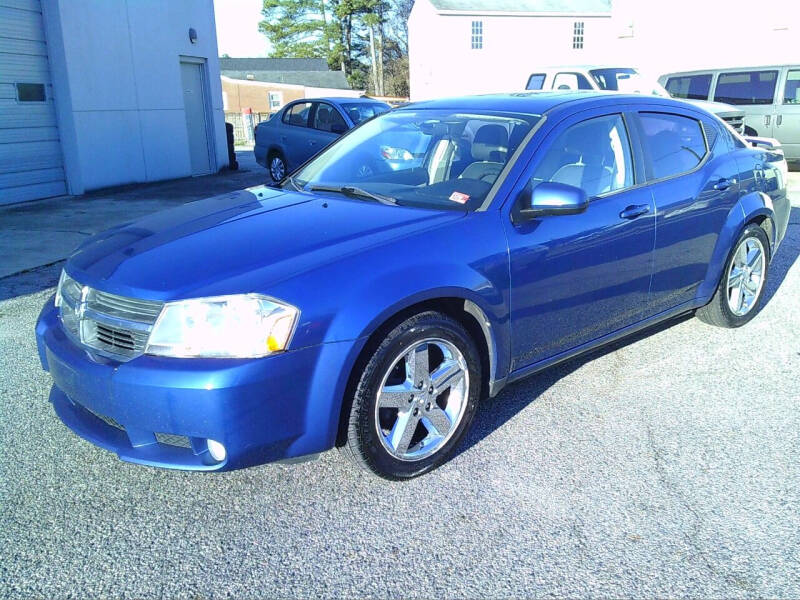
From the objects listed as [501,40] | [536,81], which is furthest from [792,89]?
[501,40]

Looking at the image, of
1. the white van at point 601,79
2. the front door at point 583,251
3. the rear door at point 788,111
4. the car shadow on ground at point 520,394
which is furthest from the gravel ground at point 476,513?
the rear door at point 788,111

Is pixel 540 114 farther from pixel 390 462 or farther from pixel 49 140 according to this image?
pixel 49 140

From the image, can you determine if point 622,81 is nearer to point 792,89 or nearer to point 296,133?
A: point 792,89

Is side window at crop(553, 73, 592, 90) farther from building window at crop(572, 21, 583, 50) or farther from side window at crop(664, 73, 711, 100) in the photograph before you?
building window at crop(572, 21, 583, 50)

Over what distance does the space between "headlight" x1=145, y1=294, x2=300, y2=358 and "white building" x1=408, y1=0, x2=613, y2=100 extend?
37039 millimetres

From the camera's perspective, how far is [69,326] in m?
3.18

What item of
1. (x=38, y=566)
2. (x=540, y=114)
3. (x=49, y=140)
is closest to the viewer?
(x=38, y=566)

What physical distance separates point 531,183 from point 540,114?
48 cm

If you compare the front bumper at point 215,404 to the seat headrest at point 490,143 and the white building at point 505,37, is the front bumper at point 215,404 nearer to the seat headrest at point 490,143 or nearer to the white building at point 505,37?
the seat headrest at point 490,143

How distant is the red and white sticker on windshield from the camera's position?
3488 millimetres

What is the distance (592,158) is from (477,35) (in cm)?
3729

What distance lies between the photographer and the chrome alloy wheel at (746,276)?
5.00 metres

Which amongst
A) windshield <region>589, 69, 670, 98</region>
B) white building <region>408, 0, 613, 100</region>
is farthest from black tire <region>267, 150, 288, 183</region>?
white building <region>408, 0, 613, 100</region>

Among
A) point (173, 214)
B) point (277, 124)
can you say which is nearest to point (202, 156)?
point (277, 124)
